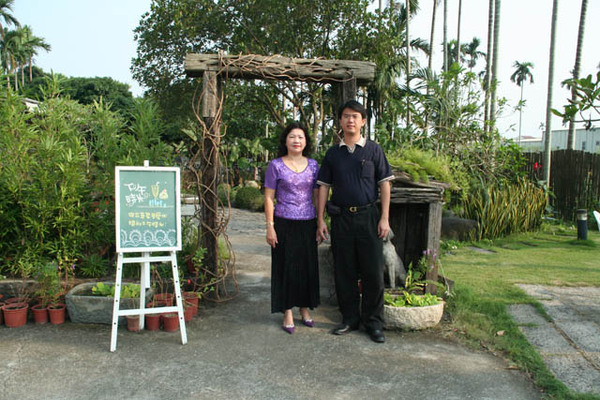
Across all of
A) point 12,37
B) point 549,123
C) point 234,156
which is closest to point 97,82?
point 12,37

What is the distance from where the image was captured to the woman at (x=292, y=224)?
3922 mm

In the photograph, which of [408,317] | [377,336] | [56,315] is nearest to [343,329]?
[377,336]

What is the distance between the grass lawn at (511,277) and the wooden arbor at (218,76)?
94.5 inches

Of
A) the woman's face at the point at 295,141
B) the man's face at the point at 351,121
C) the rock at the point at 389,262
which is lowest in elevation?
the rock at the point at 389,262

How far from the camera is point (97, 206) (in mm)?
4898

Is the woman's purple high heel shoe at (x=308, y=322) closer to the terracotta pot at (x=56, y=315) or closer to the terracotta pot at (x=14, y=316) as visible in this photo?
the terracotta pot at (x=56, y=315)

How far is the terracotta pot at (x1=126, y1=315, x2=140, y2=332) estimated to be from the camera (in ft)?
13.1

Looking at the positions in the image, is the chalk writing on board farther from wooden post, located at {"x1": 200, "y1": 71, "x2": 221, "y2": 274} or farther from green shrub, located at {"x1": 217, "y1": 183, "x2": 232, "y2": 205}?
wooden post, located at {"x1": 200, "y1": 71, "x2": 221, "y2": 274}

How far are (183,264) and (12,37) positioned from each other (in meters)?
35.2

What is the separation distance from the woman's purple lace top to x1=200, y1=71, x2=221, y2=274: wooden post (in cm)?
101

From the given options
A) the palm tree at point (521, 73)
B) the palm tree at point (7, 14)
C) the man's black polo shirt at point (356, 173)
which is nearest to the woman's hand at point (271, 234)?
the man's black polo shirt at point (356, 173)

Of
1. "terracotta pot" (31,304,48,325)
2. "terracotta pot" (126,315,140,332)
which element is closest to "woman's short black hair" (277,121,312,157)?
"terracotta pot" (126,315,140,332)

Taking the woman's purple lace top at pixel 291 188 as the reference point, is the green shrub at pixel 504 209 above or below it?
below

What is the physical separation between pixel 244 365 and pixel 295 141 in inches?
70.8
